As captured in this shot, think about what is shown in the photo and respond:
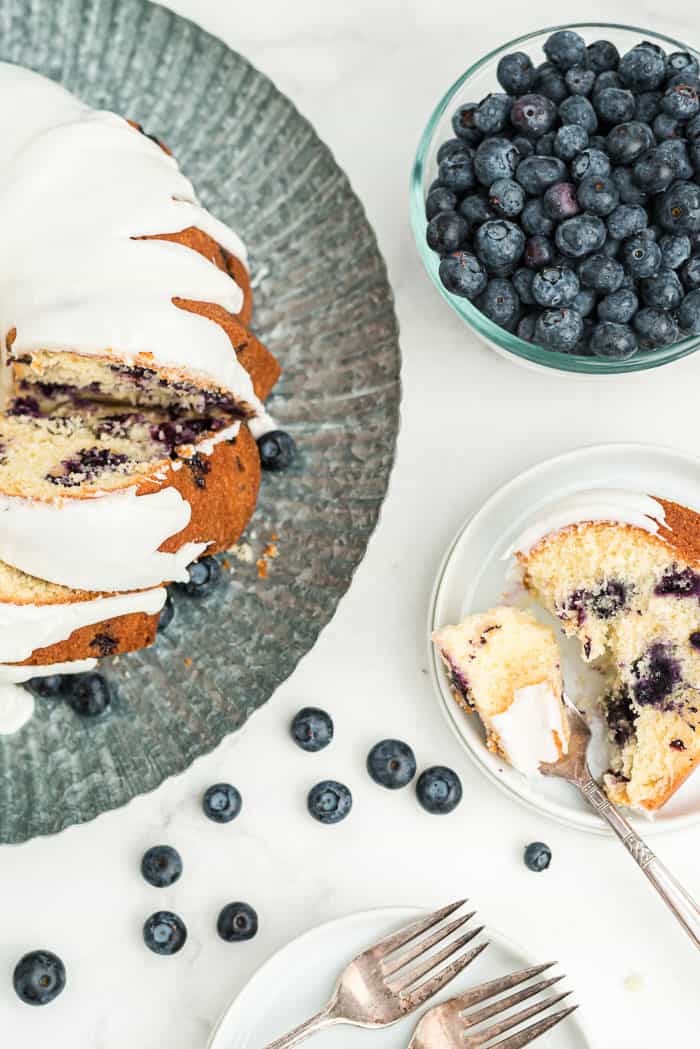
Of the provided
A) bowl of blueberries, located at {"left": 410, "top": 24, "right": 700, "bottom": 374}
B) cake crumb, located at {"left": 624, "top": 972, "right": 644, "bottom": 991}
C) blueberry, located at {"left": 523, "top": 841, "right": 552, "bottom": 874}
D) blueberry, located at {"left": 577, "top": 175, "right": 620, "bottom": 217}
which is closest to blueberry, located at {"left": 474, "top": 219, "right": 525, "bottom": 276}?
bowl of blueberries, located at {"left": 410, "top": 24, "right": 700, "bottom": 374}

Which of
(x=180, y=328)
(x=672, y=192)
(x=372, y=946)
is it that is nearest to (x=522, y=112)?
(x=672, y=192)

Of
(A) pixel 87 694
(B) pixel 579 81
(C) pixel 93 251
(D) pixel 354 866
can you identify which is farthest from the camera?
(D) pixel 354 866

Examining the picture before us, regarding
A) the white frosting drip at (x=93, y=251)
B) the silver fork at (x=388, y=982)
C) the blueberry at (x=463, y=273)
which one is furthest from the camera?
the silver fork at (x=388, y=982)

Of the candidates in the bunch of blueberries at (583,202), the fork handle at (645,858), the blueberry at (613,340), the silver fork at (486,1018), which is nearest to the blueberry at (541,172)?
the bunch of blueberries at (583,202)

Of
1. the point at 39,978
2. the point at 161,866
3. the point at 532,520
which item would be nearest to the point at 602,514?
the point at 532,520

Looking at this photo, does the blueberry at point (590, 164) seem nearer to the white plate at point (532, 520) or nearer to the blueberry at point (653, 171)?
the blueberry at point (653, 171)

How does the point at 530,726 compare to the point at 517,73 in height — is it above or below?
below

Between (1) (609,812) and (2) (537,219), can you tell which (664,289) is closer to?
(2) (537,219)
